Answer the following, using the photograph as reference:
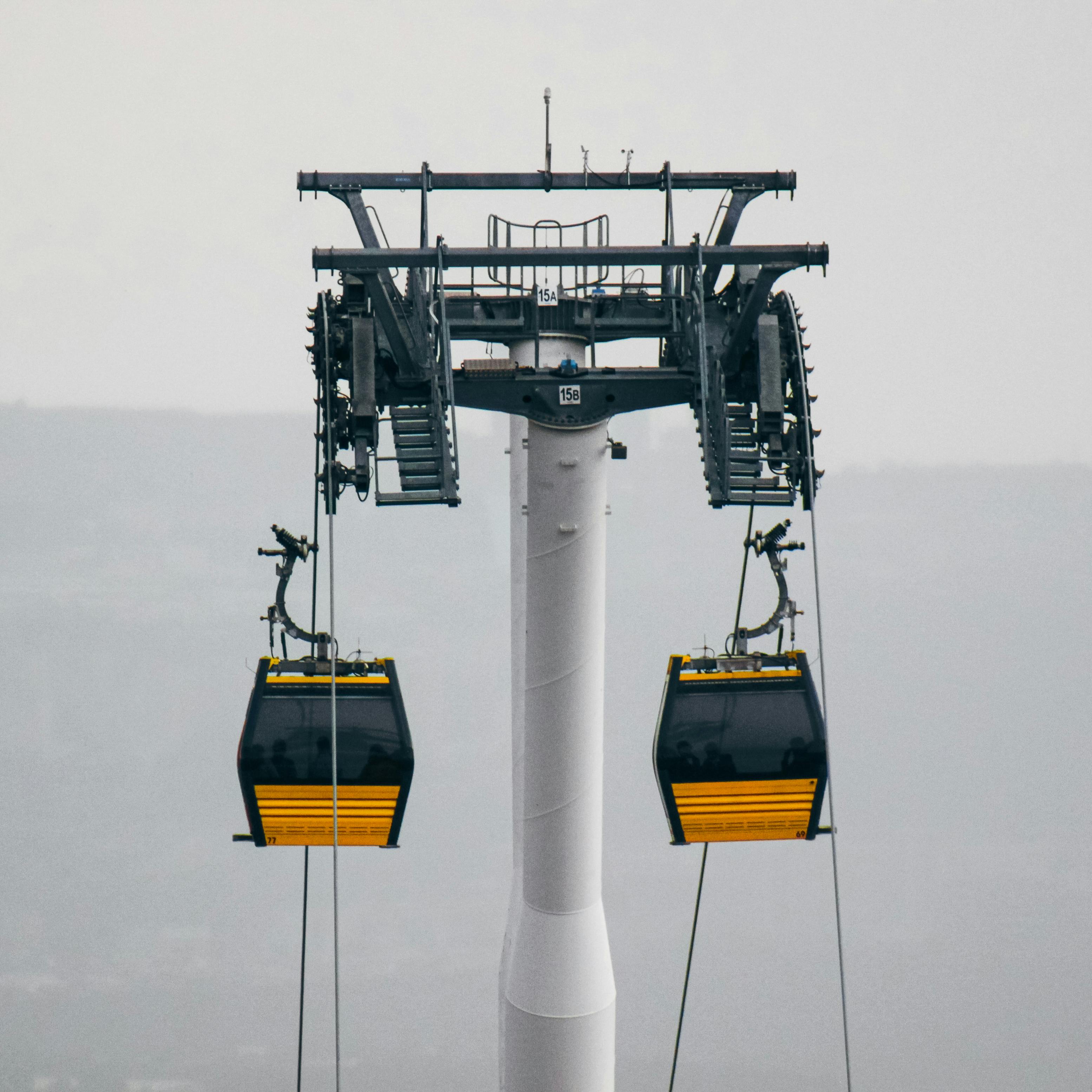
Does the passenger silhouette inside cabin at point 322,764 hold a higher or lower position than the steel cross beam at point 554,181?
lower

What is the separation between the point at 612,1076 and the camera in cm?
1339

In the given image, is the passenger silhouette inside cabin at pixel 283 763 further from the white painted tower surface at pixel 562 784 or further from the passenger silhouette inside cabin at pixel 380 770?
the white painted tower surface at pixel 562 784

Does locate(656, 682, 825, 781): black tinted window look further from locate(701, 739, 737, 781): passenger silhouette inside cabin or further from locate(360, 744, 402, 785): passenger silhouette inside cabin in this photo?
locate(360, 744, 402, 785): passenger silhouette inside cabin

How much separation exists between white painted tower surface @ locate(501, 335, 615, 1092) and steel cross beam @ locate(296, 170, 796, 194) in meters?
1.30

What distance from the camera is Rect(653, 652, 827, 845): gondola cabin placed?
1214cm

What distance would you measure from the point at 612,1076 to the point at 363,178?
25.0 feet

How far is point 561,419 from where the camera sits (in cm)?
1177

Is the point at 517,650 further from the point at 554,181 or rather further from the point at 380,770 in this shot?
the point at 554,181

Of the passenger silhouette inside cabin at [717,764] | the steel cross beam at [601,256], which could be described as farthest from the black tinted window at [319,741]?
the steel cross beam at [601,256]

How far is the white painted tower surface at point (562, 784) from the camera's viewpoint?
466 inches

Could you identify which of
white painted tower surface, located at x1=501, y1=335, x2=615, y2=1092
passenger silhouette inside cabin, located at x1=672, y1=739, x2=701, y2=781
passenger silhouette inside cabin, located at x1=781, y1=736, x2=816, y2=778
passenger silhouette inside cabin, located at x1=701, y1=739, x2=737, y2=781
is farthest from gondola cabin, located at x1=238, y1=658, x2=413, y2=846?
passenger silhouette inside cabin, located at x1=781, y1=736, x2=816, y2=778

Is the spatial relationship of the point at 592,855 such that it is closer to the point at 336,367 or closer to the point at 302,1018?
the point at 302,1018

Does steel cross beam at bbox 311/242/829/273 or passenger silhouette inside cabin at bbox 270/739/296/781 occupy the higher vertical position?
steel cross beam at bbox 311/242/829/273

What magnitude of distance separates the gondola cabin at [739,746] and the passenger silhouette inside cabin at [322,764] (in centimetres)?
250
